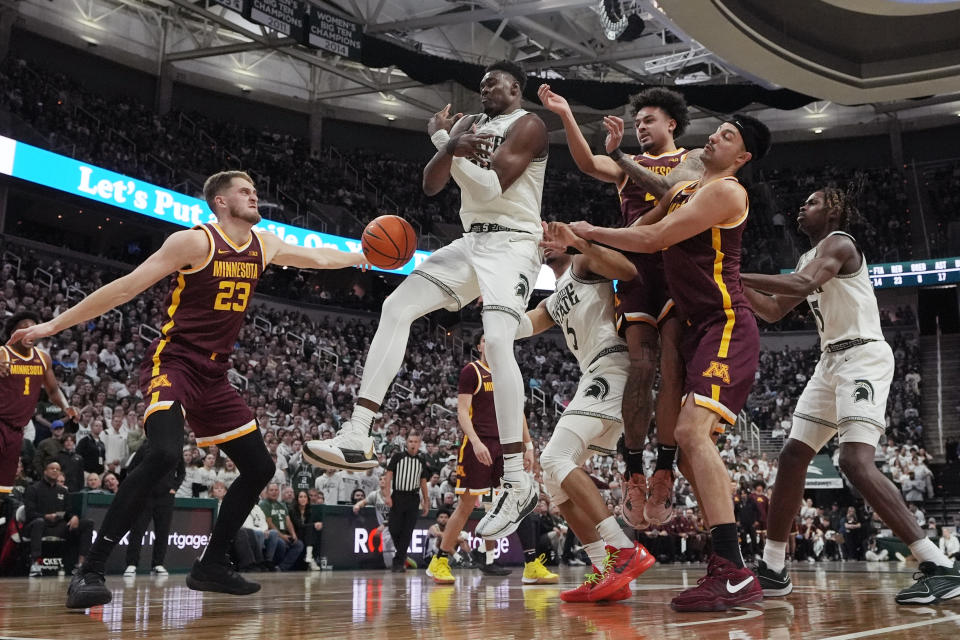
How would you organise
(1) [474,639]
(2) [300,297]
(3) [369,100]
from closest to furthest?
1. (1) [474,639]
2. (2) [300,297]
3. (3) [369,100]

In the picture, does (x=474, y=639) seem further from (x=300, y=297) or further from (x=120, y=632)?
(x=300, y=297)

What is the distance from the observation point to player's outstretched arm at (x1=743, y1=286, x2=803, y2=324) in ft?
17.2

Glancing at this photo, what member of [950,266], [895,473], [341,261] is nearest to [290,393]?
[895,473]

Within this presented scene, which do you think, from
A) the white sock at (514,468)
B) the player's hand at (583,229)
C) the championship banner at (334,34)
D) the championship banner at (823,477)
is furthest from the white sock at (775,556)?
the championship banner at (334,34)

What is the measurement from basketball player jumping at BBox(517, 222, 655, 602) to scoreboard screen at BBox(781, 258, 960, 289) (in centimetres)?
2336

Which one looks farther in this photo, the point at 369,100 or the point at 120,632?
the point at 369,100

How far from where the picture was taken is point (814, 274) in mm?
4996

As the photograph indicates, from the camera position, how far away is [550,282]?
27.7 m

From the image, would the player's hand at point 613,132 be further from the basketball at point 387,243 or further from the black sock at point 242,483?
the black sock at point 242,483

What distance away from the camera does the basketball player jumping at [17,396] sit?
7.47 metres

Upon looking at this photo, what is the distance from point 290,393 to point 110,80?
39.1 ft

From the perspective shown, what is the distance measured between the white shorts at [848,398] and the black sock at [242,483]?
310 centimetres

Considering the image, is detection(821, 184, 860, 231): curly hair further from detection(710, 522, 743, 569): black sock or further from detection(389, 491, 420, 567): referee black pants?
detection(389, 491, 420, 567): referee black pants

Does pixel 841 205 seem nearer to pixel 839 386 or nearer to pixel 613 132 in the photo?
pixel 839 386
